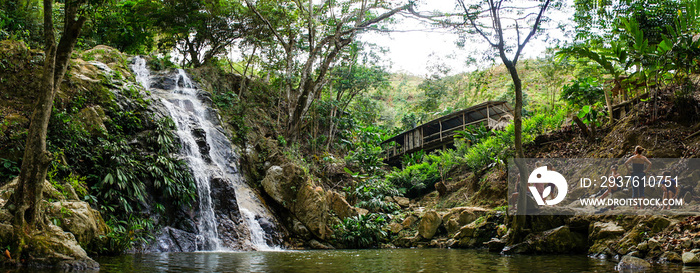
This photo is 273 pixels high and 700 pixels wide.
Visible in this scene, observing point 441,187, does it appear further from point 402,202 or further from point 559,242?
point 559,242

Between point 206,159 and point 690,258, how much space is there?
11.0m

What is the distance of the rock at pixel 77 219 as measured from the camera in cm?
596

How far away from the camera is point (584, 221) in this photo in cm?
776

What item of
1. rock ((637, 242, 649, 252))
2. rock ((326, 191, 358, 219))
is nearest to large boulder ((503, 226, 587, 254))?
rock ((637, 242, 649, 252))

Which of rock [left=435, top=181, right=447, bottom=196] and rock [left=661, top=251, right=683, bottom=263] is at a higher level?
rock [left=435, top=181, right=447, bottom=196]

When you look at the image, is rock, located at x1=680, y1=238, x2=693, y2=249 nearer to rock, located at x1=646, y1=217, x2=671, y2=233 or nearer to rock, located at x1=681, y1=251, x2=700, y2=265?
rock, located at x1=681, y1=251, x2=700, y2=265

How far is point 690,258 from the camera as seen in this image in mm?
5086

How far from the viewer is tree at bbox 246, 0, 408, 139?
1591 cm

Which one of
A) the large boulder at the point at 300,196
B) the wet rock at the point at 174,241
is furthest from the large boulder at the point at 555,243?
the wet rock at the point at 174,241

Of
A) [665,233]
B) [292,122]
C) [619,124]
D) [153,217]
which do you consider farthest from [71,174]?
[619,124]

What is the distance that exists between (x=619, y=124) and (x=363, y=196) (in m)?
8.58

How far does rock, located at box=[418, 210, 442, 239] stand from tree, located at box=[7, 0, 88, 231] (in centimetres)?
927

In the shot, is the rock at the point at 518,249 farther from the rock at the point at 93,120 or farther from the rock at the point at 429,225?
the rock at the point at 93,120

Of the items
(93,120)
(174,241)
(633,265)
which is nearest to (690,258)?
(633,265)
